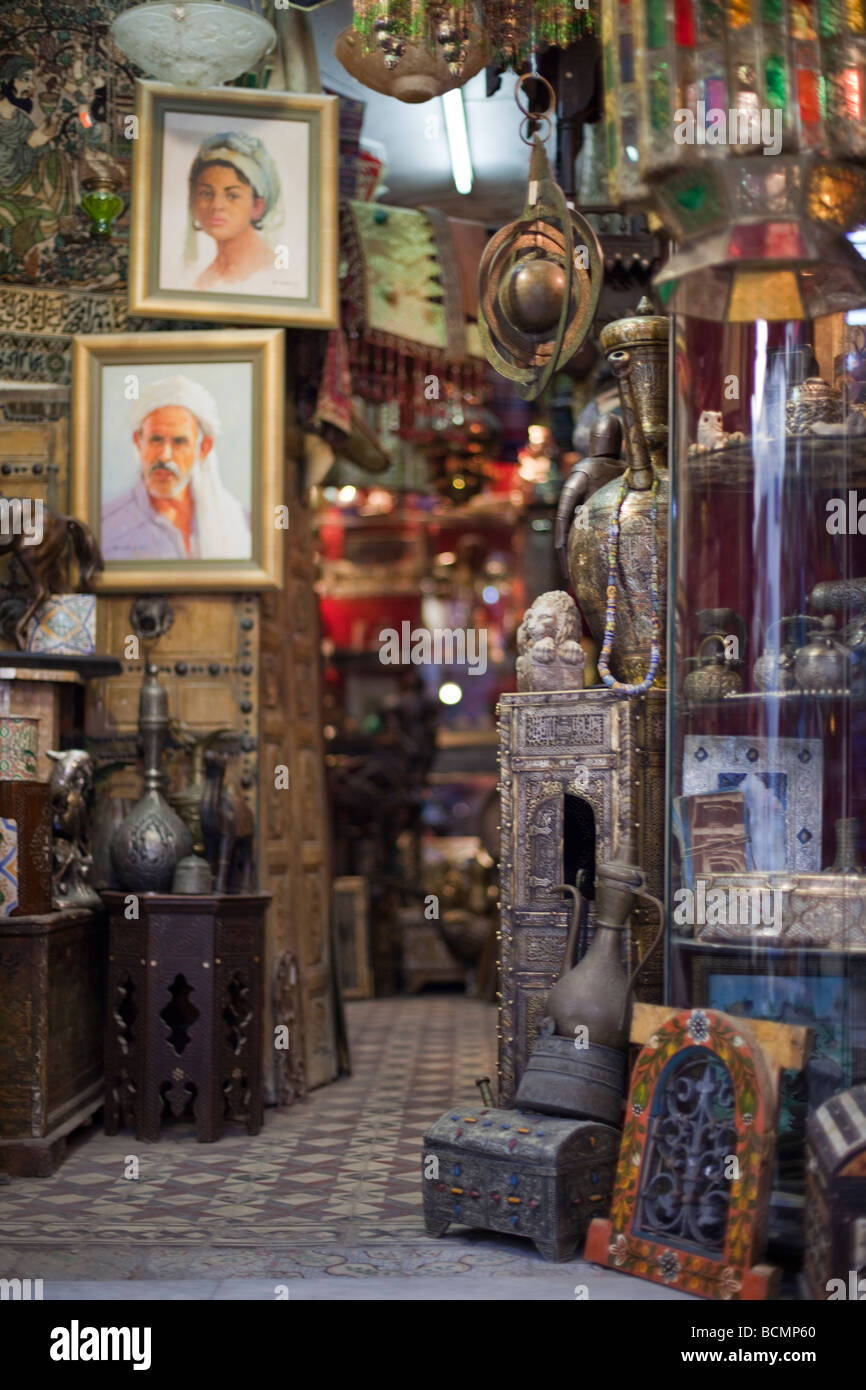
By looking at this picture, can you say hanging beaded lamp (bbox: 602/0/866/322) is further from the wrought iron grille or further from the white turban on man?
the white turban on man

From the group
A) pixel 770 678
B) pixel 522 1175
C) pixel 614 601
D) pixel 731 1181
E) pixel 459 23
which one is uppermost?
pixel 459 23

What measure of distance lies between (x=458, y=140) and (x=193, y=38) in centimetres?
345

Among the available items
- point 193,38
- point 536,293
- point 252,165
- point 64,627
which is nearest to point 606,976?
point 536,293

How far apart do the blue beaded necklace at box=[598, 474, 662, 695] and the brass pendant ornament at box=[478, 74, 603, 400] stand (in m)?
0.52

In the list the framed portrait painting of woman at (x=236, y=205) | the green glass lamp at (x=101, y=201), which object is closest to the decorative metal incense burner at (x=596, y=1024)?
the framed portrait painting of woman at (x=236, y=205)

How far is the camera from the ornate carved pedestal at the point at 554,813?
547 cm

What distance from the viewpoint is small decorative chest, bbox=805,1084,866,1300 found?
3621 millimetres

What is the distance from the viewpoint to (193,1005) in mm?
6395

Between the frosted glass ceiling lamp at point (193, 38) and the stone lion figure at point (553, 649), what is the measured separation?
7.85 ft

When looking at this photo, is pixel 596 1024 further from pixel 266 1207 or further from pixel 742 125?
pixel 742 125

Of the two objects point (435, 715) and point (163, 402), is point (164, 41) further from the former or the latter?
point (435, 715)

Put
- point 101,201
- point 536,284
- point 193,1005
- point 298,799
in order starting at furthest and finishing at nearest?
point 298,799 < point 101,201 < point 193,1005 < point 536,284

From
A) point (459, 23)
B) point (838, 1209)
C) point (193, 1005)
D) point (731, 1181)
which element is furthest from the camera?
point (193, 1005)

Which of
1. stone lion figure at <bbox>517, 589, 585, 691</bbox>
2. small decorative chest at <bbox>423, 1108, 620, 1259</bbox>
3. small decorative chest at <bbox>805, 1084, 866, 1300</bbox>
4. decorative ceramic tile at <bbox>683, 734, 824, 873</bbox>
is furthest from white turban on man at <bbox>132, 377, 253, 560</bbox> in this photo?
small decorative chest at <bbox>805, 1084, 866, 1300</bbox>
